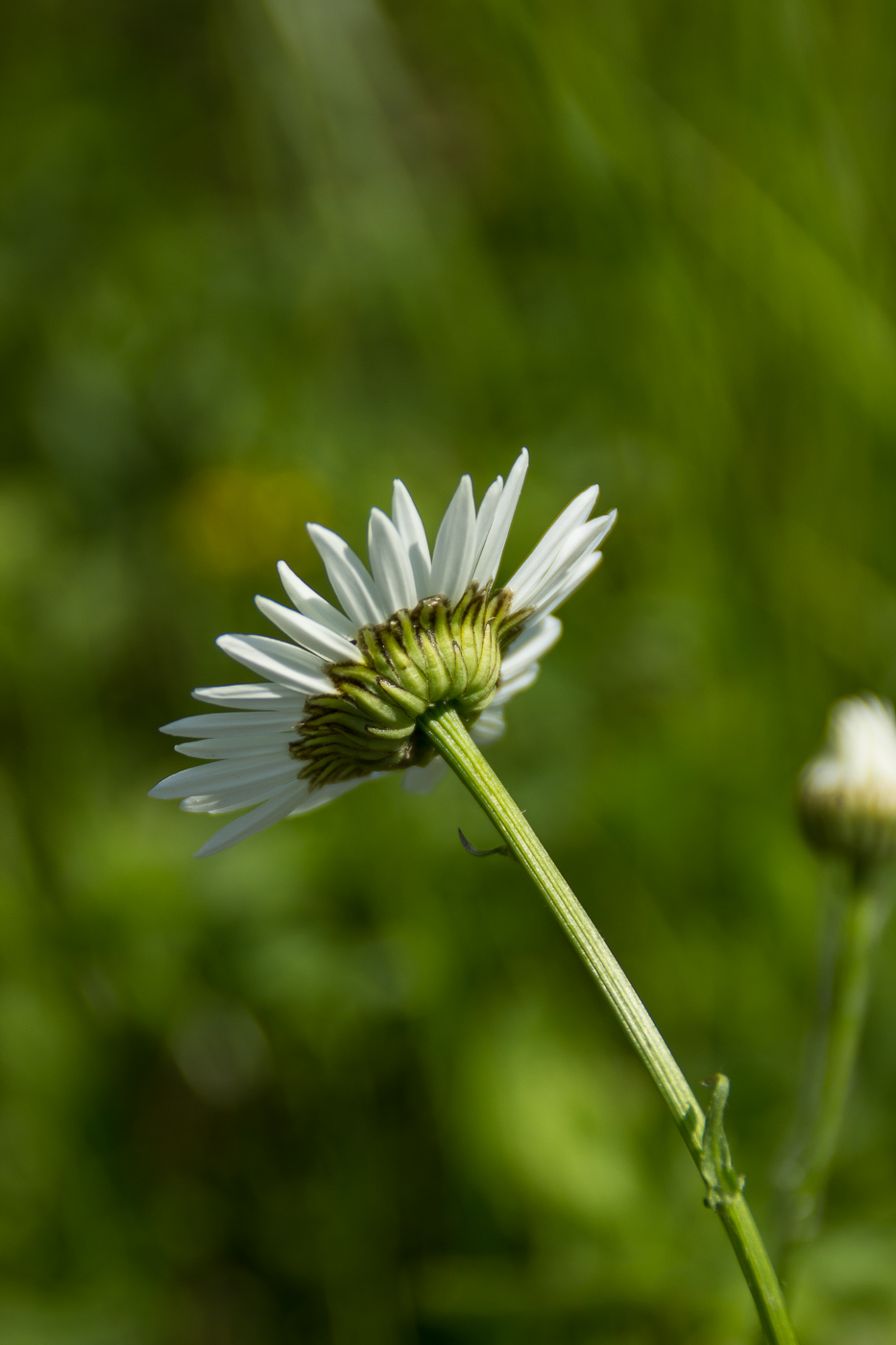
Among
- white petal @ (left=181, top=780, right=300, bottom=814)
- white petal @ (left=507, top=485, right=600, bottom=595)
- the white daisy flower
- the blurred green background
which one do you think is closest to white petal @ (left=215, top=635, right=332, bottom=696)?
the white daisy flower

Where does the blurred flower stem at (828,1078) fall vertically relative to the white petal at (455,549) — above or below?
below

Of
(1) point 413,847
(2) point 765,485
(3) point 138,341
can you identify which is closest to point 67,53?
(3) point 138,341

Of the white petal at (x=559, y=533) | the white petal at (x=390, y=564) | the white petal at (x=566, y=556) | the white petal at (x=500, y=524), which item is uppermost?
the white petal at (x=390, y=564)

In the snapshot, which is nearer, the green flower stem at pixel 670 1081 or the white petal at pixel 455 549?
the green flower stem at pixel 670 1081

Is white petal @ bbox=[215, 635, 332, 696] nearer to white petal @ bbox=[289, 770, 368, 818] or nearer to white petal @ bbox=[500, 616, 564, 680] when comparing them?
white petal @ bbox=[289, 770, 368, 818]

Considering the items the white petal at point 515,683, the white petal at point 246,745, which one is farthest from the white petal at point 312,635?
the white petal at point 515,683

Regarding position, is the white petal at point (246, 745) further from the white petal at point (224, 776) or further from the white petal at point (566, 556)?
the white petal at point (566, 556)
